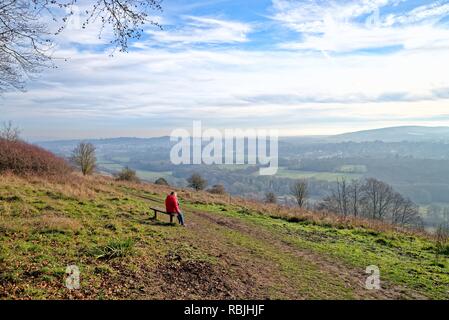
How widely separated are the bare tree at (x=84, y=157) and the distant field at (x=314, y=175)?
90.3m

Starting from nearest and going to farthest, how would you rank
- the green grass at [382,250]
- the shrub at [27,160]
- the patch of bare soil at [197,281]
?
the patch of bare soil at [197,281]
the green grass at [382,250]
the shrub at [27,160]

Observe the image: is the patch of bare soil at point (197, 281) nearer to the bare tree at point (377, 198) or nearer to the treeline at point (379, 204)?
the treeline at point (379, 204)

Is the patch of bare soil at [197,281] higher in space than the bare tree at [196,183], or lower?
higher

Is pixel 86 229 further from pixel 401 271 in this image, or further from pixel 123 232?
pixel 401 271

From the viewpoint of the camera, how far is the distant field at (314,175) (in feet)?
418

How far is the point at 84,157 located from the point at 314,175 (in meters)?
105

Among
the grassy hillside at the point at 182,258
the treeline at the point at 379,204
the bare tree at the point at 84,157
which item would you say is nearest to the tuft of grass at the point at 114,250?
the grassy hillside at the point at 182,258

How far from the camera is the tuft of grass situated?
30.3 ft

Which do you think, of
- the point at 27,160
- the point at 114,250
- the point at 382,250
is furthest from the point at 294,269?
the point at 27,160

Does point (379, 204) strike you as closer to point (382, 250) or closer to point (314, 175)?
point (382, 250)

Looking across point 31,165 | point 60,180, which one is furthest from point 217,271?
point 31,165

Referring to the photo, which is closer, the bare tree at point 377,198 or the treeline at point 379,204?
Result: the treeline at point 379,204

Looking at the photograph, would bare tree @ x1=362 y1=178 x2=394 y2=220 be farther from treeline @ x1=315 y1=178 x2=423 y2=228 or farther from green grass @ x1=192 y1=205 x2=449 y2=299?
green grass @ x1=192 y1=205 x2=449 y2=299
